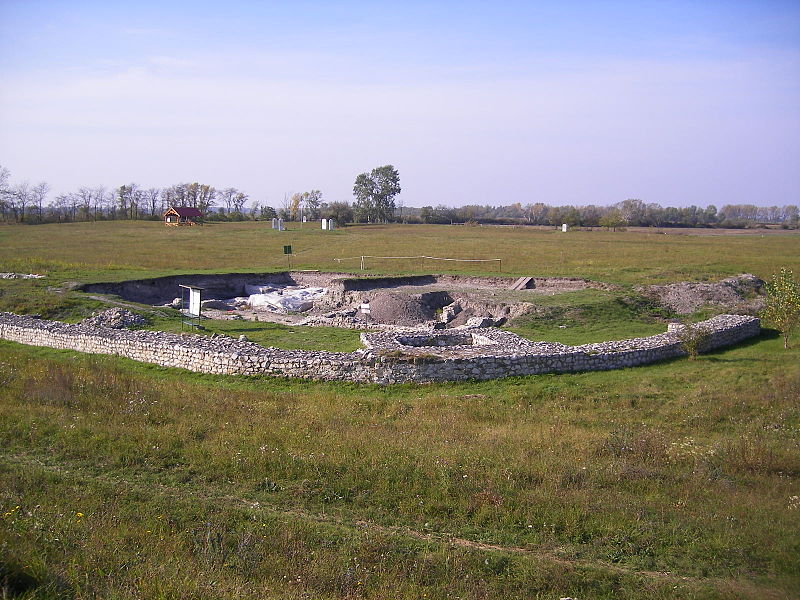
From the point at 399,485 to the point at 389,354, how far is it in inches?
291

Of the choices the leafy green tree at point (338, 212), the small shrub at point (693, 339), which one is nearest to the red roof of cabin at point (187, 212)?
the leafy green tree at point (338, 212)

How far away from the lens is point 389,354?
639 inches

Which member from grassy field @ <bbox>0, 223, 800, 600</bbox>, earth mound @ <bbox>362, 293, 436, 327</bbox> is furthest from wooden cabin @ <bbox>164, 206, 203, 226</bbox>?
grassy field @ <bbox>0, 223, 800, 600</bbox>

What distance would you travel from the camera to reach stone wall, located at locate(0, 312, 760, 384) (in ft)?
53.1

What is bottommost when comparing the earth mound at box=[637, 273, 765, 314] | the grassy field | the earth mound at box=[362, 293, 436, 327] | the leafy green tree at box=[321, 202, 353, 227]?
the grassy field

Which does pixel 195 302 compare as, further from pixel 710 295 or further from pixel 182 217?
pixel 182 217

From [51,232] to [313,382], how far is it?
66695mm

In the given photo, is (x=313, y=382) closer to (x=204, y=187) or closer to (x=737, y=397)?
(x=737, y=397)

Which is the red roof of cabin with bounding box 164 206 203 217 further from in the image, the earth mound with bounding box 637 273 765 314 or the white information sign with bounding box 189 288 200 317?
the earth mound with bounding box 637 273 765 314

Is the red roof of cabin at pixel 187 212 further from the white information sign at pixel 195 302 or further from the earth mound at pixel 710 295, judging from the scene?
the earth mound at pixel 710 295

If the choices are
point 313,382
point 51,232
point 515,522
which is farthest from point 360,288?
point 51,232

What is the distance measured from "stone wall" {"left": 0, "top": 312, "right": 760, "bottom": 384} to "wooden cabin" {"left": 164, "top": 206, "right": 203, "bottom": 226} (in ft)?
239

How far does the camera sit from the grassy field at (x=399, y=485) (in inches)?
250

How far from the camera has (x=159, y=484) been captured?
8.82 meters
